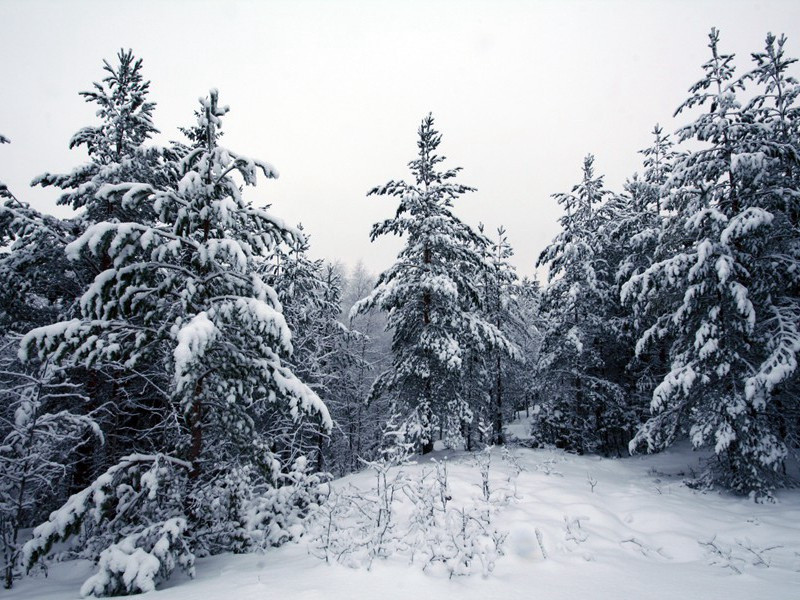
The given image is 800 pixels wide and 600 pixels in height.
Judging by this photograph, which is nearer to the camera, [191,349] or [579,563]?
[579,563]

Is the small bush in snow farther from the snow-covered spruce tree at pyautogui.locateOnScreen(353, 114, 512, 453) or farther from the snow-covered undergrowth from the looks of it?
the snow-covered spruce tree at pyautogui.locateOnScreen(353, 114, 512, 453)

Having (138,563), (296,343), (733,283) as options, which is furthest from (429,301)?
(138,563)

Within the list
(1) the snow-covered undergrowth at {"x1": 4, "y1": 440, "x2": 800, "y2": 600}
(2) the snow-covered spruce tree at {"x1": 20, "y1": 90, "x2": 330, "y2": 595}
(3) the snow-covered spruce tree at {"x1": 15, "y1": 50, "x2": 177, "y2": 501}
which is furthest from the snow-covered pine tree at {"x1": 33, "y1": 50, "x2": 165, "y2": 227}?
(1) the snow-covered undergrowth at {"x1": 4, "y1": 440, "x2": 800, "y2": 600}

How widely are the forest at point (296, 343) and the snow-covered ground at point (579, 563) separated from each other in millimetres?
397

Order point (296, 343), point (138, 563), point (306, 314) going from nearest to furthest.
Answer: point (138, 563) < point (296, 343) < point (306, 314)

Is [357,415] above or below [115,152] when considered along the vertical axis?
below

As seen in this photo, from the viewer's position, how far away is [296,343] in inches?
674

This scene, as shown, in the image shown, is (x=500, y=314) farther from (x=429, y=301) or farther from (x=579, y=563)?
(x=579, y=563)

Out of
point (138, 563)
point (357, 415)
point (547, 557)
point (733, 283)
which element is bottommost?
point (357, 415)

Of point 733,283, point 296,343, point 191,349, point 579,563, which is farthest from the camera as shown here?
point 296,343

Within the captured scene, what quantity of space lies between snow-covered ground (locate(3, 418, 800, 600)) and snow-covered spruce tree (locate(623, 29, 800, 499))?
1.66 metres

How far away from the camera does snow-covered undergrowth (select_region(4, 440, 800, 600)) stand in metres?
4.46

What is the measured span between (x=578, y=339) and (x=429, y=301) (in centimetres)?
698

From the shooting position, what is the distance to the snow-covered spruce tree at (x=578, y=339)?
17.8 m
